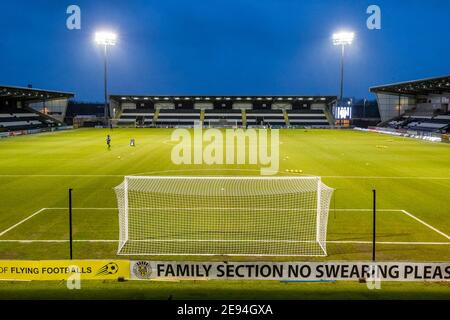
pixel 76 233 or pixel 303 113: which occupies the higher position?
pixel 303 113

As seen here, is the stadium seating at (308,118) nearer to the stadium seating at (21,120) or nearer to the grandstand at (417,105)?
the grandstand at (417,105)

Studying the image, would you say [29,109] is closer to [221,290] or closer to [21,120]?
[21,120]

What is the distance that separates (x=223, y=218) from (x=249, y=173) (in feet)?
35.9

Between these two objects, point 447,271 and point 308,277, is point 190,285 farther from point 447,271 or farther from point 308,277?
point 447,271

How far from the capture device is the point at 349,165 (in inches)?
1236

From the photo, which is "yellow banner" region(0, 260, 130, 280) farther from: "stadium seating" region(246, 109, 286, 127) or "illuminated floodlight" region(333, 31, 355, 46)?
A: "stadium seating" region(246, 109, 286, 127)

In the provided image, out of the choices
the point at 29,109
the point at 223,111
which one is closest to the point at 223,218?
the point at 29,109

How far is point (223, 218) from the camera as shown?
16.5m

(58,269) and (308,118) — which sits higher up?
(308,118)

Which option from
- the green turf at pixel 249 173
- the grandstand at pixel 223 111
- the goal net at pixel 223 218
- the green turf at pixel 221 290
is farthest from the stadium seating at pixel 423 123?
the green turf at pixel 221 290

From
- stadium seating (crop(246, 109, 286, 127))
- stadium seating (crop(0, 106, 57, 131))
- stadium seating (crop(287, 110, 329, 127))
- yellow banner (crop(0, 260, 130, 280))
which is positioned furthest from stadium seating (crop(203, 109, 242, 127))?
yellow banner (crop(0, 260, 130, 280))

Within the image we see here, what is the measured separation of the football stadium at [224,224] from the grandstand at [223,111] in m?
54.3
